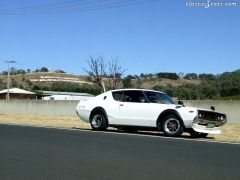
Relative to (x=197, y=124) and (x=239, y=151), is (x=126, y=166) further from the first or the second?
(x=197, y=124)

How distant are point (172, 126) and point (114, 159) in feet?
21.2

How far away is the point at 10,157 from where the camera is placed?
1099 cm

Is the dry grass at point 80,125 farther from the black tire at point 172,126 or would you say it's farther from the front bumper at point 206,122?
the black tire at point 172,126

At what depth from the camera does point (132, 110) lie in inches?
706

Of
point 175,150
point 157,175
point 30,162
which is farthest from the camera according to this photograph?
point 175,150

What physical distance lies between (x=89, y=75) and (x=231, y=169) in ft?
183

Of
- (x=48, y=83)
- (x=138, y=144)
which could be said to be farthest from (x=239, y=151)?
(x=48, y=83)

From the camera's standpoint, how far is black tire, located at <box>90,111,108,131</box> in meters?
18.8

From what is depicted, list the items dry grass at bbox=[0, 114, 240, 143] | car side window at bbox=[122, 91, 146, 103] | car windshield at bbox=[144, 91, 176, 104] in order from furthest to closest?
car side window at bbox=[122, 91, 146, 103], car windshield at bbox=[144, 91, 176, 104], dry grass at bbox=[0, 114, 240, 143]

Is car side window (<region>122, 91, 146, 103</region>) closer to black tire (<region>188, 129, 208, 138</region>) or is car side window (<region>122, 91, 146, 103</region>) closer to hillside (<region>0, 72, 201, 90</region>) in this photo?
black tire (<region>188, 129, 208, 138</region>)

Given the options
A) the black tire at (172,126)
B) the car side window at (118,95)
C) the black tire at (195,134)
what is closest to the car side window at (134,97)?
the car side window at (118,95)

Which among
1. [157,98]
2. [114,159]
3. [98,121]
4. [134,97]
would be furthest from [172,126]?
[114,159]

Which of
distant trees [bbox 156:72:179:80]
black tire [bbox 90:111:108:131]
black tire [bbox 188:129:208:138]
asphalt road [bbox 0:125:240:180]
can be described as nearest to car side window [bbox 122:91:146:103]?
black tire [bbox 90:111:108:131]

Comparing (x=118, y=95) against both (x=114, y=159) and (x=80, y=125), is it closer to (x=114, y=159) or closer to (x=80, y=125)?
(x=80, y=125)
